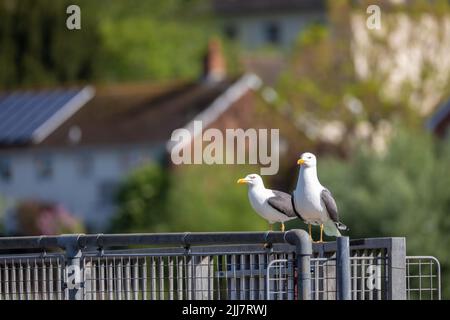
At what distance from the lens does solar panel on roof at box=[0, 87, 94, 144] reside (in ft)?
294

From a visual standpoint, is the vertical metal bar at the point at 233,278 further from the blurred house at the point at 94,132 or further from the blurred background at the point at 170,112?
the blurred house at the point at 94,132

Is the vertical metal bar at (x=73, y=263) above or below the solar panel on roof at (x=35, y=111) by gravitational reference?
below

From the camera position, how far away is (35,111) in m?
91.8

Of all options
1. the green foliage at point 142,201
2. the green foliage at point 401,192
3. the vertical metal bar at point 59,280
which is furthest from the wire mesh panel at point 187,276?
the green foliage at point 142,201

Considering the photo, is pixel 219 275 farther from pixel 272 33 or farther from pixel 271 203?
pixel 272 33

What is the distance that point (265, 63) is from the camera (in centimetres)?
11369

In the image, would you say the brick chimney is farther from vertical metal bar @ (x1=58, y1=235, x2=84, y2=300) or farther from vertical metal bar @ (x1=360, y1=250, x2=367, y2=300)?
vertical metal bar @ (x1=360, y1=250, x2=367, y2=300)

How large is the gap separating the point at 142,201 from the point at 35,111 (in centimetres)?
1713

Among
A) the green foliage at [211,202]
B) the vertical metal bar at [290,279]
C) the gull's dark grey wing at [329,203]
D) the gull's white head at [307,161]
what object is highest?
the green foliage at [211,202]

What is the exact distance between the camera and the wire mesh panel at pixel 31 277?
13852mm

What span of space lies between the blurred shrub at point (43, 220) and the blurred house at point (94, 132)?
2.77 metres

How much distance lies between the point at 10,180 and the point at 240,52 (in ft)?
102

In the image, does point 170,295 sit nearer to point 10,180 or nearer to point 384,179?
point 384,179

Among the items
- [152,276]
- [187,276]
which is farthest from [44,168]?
[187,276]
